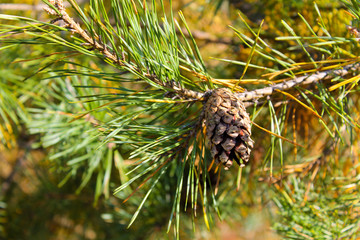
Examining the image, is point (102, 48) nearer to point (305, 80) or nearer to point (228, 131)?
point (228, 131)

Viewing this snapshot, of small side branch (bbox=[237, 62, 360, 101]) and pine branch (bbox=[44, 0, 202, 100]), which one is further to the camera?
small side branch (bbox=[237, 62, 360, 101])

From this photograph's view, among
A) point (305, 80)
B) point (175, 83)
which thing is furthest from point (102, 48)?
point (305, 80)

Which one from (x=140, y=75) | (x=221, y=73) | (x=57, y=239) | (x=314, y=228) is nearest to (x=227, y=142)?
(x=140, y=75)

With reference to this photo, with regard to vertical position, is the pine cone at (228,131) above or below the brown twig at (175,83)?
below

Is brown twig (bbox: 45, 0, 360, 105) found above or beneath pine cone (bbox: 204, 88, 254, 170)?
above

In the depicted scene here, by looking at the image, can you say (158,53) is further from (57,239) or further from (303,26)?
(57,239)

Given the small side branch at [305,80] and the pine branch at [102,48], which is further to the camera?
the small side branch at [305,80]

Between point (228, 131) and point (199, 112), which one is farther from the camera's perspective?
point (199, 112)

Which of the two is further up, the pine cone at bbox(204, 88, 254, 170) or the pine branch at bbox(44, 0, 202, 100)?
the pine branch at bbox(44, 0, 202, 100)
